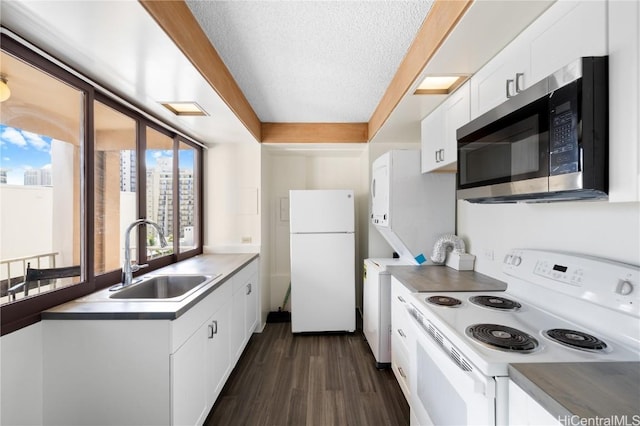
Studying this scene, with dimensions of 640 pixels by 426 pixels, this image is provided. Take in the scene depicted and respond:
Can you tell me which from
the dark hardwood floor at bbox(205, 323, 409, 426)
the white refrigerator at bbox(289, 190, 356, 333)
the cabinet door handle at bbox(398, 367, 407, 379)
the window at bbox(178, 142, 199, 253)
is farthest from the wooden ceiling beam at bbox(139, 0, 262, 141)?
the cabinet door handle at bbox(398, 367, 407, 379)

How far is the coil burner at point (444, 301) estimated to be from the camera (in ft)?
4.67

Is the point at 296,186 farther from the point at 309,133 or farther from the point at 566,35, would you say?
the point at 566,35

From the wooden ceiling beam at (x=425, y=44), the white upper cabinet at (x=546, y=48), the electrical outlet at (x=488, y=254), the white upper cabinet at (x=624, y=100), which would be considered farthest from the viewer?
the electrical outlet at (x=488, y=254)

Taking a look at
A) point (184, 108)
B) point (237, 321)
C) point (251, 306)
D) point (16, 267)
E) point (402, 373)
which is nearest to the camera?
point (16, 267)

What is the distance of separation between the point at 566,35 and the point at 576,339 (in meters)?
1.11

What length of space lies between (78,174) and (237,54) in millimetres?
1216

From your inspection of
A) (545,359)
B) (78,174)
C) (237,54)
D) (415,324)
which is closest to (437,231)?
(415,324)

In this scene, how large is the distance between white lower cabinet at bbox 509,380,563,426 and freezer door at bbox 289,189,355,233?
222cm

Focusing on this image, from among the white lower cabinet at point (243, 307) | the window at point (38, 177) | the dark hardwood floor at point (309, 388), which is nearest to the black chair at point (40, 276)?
the window at point (38, 177)

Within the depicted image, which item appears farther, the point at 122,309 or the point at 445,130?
the point at 445,130

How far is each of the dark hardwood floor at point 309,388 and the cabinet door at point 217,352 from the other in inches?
7.9

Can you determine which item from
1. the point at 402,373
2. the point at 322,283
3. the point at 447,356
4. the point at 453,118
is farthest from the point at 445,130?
the point at 322,283

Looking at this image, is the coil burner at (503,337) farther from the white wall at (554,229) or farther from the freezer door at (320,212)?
the freezer door at (320,212)

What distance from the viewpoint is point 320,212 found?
9.87 ft
